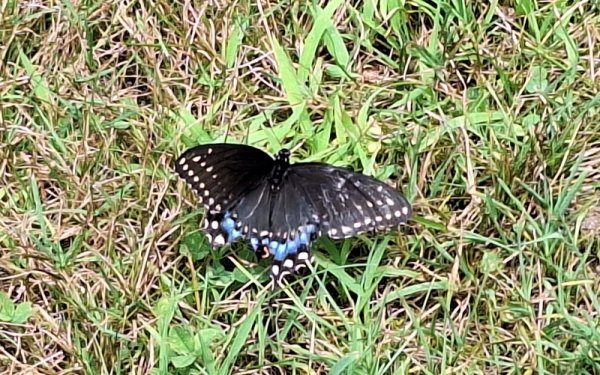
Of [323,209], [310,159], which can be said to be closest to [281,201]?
[323,209]

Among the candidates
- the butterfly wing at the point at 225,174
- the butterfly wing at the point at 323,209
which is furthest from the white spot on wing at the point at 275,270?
the butterfly wing at the point at 225,174

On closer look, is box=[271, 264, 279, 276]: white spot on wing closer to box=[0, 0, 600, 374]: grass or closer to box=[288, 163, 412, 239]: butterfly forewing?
box=[0, 0, 600, 374]: grass

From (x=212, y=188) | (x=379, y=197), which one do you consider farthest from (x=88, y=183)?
(x=379, y=197)

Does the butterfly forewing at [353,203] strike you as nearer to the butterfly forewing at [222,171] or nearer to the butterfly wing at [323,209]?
the butterfly wing at [323,209]

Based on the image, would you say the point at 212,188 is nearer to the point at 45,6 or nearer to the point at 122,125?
the point at 122,125

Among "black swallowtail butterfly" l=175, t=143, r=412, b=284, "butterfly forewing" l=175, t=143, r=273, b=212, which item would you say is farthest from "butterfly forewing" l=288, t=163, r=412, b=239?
"butterfly forewing" l=175, t=143, r=273, b=212

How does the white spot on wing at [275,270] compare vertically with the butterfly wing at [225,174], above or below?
below

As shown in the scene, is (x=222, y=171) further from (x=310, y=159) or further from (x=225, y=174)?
(x=310, y=159)

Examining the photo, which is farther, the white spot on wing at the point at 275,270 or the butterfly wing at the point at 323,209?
the white spot on wing at the point at 275,270
